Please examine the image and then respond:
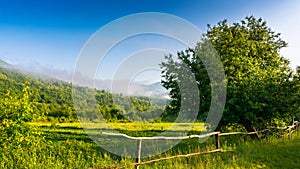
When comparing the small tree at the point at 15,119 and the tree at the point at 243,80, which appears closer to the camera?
the small tree at the point at 15,119

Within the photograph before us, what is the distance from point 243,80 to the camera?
14.4 metres

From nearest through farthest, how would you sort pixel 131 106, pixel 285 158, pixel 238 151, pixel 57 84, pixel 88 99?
pixel 285 158 < pixel 238 151 < pixel 131 106 < pixel 88 99 < pixel 57 84

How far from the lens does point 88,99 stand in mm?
19047

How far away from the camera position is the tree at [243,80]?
13789 millimetres

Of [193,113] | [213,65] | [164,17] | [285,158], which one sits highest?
[164,17]

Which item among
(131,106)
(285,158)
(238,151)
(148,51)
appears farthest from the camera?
(131,106)

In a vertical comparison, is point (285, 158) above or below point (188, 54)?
below

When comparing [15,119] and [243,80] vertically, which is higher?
[243,80]

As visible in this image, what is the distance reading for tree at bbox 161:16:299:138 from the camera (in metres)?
13.8

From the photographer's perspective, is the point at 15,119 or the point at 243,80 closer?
the point at 15,119

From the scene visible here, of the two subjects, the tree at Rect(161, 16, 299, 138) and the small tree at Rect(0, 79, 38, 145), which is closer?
the small tree at Rect(0, 79, 38, 145)

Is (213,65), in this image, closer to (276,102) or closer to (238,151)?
(276,102)

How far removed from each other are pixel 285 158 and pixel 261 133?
4481 mm

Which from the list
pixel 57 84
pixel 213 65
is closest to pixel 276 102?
pixel 213 65
